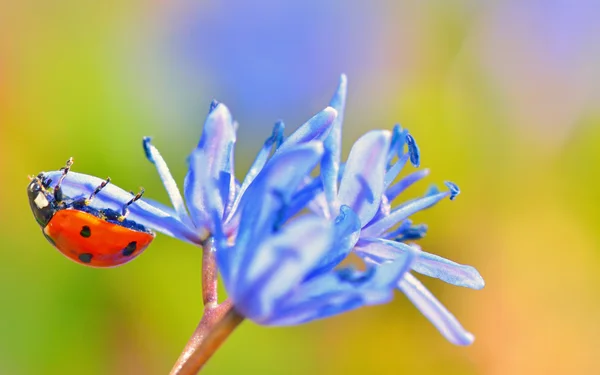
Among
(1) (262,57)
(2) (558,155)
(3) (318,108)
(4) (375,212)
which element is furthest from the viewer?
(1) (262,57)

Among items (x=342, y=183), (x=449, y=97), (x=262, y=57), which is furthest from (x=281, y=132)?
(x=262, y=57)

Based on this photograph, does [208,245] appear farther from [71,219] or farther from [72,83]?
[72,83]

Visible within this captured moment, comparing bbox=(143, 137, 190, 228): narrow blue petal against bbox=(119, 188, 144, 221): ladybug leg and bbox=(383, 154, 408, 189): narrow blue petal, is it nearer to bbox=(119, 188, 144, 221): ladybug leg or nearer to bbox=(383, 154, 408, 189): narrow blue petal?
bbox=(119, 188, 144, 221): ladybug leg

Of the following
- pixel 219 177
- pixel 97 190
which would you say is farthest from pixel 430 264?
pixel 97 190

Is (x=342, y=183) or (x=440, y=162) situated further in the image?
(x=440, y=162)

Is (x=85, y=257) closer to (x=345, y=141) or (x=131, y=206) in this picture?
(x=131, y=206)

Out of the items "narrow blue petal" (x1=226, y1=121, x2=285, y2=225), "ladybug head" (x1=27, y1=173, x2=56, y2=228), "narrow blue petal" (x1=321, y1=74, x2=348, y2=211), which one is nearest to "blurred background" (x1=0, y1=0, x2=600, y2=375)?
"ladybug head" (x1=27, y1=173, x2=56, y2=228)

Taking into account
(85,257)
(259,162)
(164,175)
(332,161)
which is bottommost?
(85,257)

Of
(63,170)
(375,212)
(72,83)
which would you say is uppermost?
(375,212)
